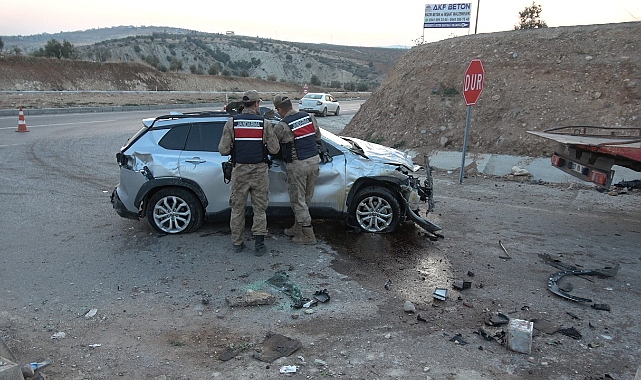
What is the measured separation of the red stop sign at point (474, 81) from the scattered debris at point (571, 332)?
6893mm

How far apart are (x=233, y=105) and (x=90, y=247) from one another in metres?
2.55

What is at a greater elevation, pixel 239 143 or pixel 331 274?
pixel 239 143

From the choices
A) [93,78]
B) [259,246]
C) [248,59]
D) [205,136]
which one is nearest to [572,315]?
[259,246]

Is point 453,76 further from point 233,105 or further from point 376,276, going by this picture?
point 376,276

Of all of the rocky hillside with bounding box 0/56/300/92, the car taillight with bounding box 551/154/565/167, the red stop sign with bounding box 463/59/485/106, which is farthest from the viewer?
the rocky hillside with bounding box 0/56/300/92

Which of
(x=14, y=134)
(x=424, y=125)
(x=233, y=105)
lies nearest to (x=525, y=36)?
(x=424, y=125)

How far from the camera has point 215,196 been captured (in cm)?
648

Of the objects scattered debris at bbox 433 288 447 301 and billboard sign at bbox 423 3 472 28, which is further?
billboard sign at bbox 423 3 472 28

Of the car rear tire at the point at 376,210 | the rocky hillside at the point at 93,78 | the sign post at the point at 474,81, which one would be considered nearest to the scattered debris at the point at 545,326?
the car rear tire at the point at 376,210

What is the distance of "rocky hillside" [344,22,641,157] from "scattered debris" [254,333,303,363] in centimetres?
957

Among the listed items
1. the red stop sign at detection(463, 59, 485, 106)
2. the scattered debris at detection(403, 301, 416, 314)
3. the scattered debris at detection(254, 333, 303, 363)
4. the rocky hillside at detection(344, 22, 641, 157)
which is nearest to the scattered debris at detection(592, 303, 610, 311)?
the scattered debris at detection(403, 301, 416, 314)

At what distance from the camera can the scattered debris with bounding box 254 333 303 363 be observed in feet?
12.6

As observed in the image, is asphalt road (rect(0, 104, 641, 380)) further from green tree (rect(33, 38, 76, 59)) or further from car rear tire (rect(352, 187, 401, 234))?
green tree (rect(33, 38, 76, 59))

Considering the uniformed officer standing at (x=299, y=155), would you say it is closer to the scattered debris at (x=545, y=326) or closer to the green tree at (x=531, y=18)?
the scattered debris at (x=545, y=326)
